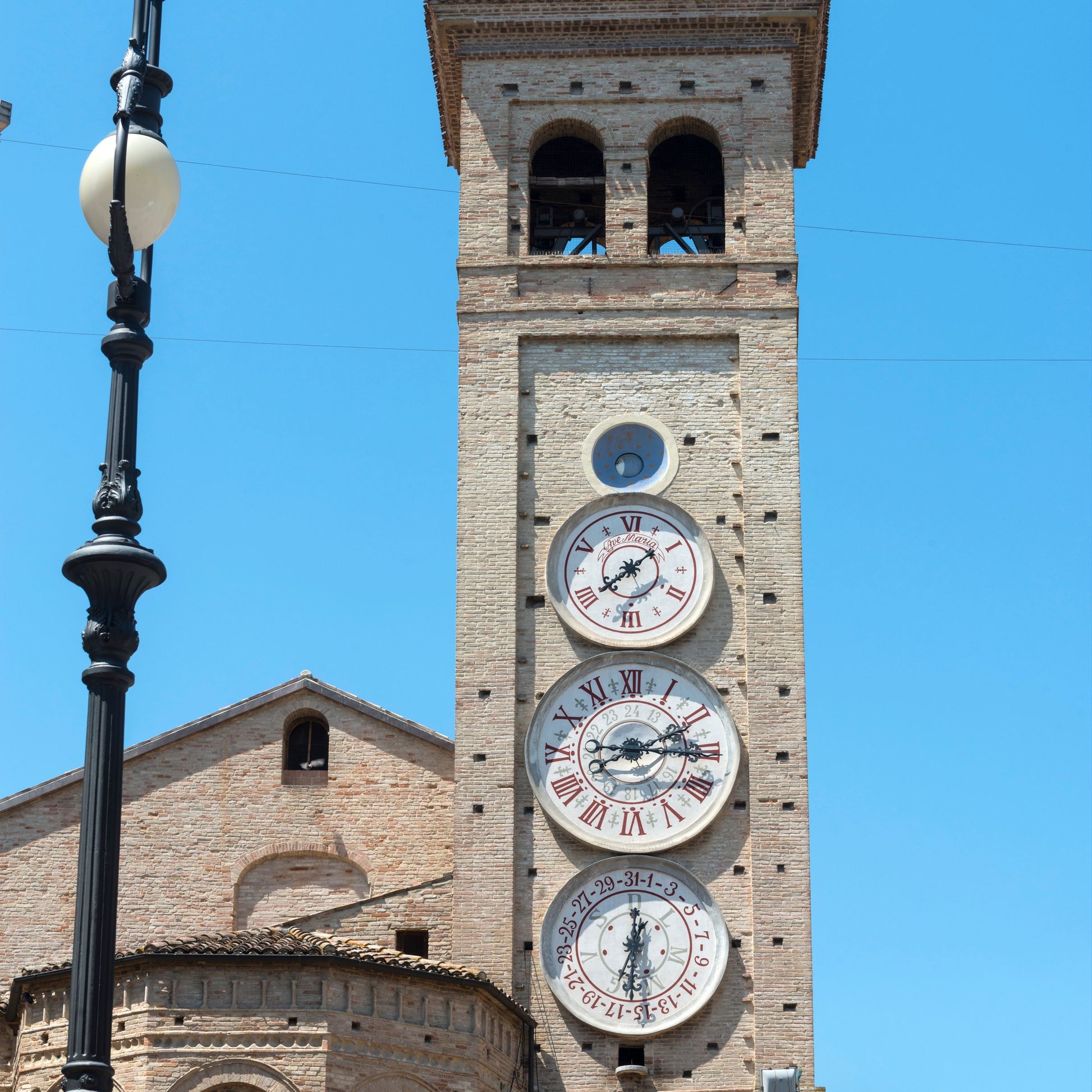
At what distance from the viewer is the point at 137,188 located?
429 inches

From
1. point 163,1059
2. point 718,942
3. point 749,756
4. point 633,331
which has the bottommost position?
point 163,1059

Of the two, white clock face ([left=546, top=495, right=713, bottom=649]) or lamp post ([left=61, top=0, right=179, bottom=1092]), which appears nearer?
lamp post ([left=61, top=0, right=179, bottom=1092])

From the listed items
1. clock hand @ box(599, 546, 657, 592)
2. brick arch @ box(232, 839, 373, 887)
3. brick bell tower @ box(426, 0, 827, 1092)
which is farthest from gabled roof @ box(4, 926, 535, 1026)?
clock hand @ box(599, 546, 657, 592)

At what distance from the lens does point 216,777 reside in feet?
87.6

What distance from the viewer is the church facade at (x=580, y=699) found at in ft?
77.7

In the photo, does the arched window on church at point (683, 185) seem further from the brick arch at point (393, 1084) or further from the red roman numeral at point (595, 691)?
the brick arch at point (393, 1084)

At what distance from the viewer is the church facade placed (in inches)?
933

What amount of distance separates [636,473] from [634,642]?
2.20 m

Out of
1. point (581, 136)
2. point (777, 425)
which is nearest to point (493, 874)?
point (777, 425)

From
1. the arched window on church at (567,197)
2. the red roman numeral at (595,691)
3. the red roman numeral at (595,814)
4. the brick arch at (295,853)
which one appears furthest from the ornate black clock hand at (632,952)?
the arched window on church at (567,197)

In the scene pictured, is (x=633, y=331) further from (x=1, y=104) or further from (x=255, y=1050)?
(x=255, y=1050)

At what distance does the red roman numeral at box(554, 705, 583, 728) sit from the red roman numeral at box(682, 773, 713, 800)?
4.75ft

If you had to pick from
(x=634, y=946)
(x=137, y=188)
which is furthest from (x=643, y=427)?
(x=137, y=188)

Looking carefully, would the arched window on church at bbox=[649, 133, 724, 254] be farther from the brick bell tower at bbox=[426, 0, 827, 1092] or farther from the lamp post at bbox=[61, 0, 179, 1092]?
the lamp post at bbox=[61, 0, 179, 1092]
